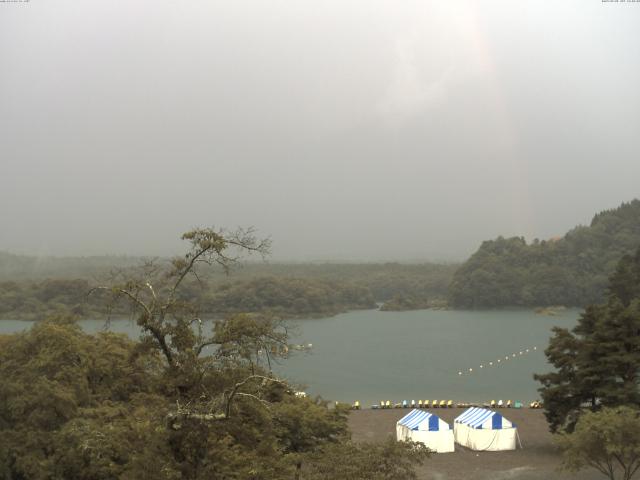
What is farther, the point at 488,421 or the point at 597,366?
the point at 488,421

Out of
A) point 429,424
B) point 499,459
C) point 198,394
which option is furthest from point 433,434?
point 198,394

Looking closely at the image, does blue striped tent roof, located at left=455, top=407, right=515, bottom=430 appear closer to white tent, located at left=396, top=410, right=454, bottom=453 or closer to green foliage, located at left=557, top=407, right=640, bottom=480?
white tent, located at left=396, top=410, right=454, bottom=453

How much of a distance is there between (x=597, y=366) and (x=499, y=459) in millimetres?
2822

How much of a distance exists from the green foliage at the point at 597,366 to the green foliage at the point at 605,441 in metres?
2.40

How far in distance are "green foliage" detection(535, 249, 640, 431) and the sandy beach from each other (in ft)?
2.80

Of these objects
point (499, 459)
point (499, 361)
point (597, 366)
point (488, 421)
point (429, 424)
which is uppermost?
point (597, 366)

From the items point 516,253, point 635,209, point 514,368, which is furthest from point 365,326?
point 635,209

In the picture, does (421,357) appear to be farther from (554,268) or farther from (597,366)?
(554,268)

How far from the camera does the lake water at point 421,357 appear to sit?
27.6m

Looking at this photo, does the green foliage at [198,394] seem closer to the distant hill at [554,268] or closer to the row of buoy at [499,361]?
the row of buoy at [499,361]

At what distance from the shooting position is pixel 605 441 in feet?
36.8

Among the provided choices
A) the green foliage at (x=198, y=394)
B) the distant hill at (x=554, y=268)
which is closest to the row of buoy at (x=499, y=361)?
the green foliage at (x=198, y=394)

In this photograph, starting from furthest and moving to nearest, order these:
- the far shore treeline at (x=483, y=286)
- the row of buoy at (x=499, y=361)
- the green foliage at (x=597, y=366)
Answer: the far shore treeline at (x=483, y=286), the row of buoy at (x=499, y=361), the green foliage at (x=597, y=366)

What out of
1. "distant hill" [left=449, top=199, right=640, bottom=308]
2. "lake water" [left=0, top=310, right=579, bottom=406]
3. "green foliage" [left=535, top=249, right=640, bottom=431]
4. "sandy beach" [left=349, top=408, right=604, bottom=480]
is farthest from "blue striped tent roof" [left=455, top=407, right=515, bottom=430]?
"distant hill" [left=449, top=199, right=640, bottom=308]
